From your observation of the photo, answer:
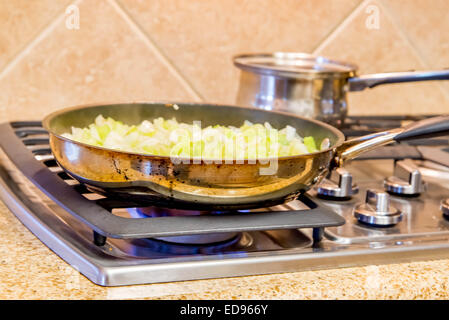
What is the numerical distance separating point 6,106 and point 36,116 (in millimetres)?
49

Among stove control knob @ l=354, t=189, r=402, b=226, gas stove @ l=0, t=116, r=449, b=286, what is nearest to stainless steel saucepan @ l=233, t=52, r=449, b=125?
gas stove @ l=0, t=116, r=449, b=286

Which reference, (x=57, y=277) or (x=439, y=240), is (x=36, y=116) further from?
(x=439, y=240)

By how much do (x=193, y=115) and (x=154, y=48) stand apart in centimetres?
30

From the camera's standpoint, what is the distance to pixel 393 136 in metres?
0.67

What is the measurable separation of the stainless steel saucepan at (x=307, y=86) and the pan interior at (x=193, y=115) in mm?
153

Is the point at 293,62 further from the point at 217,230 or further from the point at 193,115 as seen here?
the point at 217,230

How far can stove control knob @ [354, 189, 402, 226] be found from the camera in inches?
27.3

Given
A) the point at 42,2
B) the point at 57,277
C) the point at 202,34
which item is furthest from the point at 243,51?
the point at 57,277

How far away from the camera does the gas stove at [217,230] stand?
1.79ft

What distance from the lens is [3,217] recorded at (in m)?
0.67

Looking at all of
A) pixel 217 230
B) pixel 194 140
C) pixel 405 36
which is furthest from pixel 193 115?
pixel 405 36

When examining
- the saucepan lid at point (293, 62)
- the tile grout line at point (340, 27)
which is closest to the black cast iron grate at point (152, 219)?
the saucepan lid at point (293, 62)

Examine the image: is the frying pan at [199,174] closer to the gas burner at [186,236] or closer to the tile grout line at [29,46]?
the gas burner at [186,236]

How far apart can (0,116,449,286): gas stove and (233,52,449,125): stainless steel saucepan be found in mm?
141
